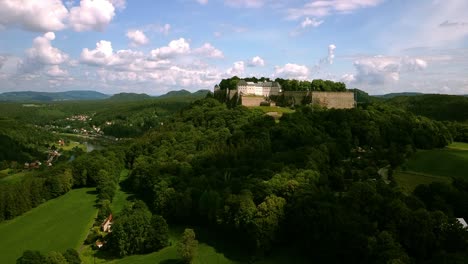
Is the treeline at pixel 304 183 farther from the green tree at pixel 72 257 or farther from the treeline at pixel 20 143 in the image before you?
the treeline at pixel 20 143

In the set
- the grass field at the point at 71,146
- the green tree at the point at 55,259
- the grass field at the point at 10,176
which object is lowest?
the grass field at the point at 71,146

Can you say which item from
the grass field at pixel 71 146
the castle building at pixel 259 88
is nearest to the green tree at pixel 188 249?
the castle building at pixel 259 88

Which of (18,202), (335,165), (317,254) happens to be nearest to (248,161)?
(335,165)

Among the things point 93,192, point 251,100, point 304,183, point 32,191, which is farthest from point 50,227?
point 251,100

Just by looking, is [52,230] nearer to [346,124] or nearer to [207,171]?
[207,171]

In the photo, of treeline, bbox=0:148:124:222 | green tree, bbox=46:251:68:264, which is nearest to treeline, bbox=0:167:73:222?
treeline, bbox=0:148:124:222

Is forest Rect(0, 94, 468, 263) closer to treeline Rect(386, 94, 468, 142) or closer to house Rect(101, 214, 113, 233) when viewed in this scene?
house Rect(101, 214, 113, 233)
